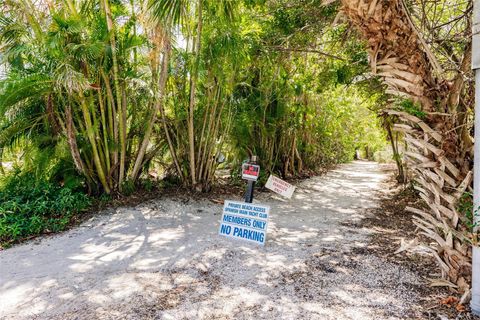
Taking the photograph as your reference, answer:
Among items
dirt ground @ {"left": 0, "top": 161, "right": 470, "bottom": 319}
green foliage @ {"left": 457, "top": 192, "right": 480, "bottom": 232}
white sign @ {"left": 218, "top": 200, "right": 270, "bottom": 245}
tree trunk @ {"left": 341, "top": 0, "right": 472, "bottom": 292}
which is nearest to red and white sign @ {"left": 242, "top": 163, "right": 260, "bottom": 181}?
white sign @ {"left": 218, "top": 200, "right": 270, "bottom": 245}

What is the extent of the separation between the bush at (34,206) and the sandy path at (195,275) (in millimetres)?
368

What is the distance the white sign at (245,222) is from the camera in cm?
411

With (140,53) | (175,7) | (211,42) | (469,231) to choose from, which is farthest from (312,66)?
(469,231)

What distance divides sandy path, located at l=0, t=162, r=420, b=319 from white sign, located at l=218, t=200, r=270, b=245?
15 cm

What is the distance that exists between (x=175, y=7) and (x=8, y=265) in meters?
3.49

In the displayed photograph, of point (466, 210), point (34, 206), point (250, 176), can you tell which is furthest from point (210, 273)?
point (34, 206)

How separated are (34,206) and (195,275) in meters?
3.27

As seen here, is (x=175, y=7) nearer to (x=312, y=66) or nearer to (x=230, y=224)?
(x=230, y=224)

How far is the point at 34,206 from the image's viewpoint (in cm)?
494

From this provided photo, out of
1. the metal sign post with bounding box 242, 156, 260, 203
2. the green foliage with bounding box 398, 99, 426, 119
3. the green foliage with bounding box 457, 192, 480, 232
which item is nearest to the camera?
the green foliage with bounding box 457, 192, 480, 232

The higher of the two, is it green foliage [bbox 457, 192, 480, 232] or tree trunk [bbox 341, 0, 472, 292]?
tree trunk [bbox 341, 0, 472, 292]

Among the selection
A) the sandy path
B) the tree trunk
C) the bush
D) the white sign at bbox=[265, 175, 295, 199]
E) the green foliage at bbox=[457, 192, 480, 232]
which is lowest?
the sandy path

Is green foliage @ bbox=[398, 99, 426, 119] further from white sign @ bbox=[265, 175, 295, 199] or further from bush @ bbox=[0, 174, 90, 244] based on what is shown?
bush @ bbox=[0, 174, 90, 244]

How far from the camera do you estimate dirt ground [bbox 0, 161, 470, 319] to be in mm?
2523
